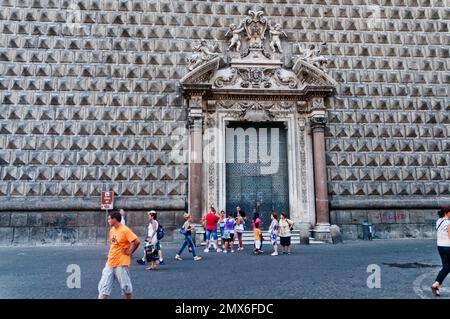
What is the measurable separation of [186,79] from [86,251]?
692 cm

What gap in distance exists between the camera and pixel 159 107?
1513cm

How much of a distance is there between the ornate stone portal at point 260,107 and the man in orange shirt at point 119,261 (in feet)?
29.7

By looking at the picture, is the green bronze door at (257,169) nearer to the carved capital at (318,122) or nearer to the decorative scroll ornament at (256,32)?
the carved capital at (318,122)

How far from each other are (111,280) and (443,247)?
16.9 ft

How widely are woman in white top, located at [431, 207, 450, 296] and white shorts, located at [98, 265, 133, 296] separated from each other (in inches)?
186

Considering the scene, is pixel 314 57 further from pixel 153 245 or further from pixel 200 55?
pixel 153 245

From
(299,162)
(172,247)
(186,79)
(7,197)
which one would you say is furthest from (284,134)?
(7,197)

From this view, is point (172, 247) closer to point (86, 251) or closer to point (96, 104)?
point (86, 251)

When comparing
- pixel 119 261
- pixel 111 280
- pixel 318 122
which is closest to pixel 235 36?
pixel 318 122

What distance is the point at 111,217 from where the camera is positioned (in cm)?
523

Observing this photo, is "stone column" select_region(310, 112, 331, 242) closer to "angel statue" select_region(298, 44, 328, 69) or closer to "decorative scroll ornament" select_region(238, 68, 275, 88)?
"angel statue" select_region(298, 44, 328, 69)

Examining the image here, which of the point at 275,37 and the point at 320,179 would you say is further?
the point at 275,37

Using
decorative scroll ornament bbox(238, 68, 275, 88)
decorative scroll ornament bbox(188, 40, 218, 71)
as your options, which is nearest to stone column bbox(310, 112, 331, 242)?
decorative scroll ornament bbox(238, 68, 275, 88)

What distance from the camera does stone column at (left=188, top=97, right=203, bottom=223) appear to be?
1418 cm
